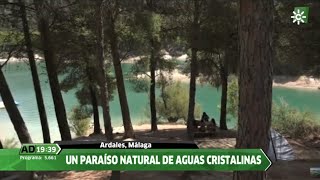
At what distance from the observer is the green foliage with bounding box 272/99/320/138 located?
2135 centimetres

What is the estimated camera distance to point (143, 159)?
16.0ft

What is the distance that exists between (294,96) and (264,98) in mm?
48643

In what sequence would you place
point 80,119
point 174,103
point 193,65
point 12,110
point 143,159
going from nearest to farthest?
point 143,159 → point 12,110 → point 193,65 → point 80,119 → point 174,103

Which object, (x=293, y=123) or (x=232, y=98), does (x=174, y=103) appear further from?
(x=293, y=123)

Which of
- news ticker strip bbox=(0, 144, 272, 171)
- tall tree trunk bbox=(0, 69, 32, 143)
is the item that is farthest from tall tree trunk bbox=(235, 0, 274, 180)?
tall tree trunk bbox=(0, 69, 32, 143)

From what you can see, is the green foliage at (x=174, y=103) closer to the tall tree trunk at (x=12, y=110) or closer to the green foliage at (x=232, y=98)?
the green foliage at (x=232, y=98)

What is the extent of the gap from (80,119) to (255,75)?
21619 millimetres

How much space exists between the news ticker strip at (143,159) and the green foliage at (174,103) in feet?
83.0

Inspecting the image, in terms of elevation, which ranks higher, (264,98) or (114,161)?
(264,98)

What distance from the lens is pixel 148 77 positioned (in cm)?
2466

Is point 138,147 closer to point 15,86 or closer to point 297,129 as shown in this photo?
point 297,129

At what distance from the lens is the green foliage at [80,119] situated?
25250mm

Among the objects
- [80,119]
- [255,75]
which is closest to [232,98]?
[80,119]

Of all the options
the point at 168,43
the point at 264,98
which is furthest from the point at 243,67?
the point at 168,43
